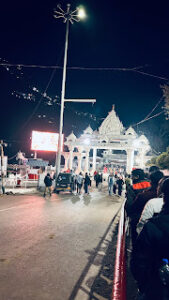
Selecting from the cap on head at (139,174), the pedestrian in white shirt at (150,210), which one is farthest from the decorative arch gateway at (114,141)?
the pedestrian in white shirt at (150,210)

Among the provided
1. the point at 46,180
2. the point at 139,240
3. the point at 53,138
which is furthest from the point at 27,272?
the point at 53,138

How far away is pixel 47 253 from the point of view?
5066mm

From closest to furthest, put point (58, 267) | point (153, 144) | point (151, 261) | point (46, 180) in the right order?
1. point (151, 261)
2. point (58, 267)
3. point (46, 180)
4. point (153, 144)

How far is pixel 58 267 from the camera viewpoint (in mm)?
4375

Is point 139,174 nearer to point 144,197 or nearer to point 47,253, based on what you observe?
point 144,197

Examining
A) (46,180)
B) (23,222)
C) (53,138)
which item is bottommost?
(23,222)

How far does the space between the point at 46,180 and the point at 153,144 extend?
41.0 m

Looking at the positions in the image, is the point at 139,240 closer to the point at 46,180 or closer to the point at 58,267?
the point at 58,267

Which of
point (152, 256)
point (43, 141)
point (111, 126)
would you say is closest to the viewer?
point (152, 256)

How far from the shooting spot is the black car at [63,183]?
18.2m

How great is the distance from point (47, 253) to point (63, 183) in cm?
1331

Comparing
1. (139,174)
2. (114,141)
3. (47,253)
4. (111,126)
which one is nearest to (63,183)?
(139,174)

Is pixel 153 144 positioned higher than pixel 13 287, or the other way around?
pixel 153 144

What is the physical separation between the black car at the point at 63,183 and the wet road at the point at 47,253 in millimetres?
9066
